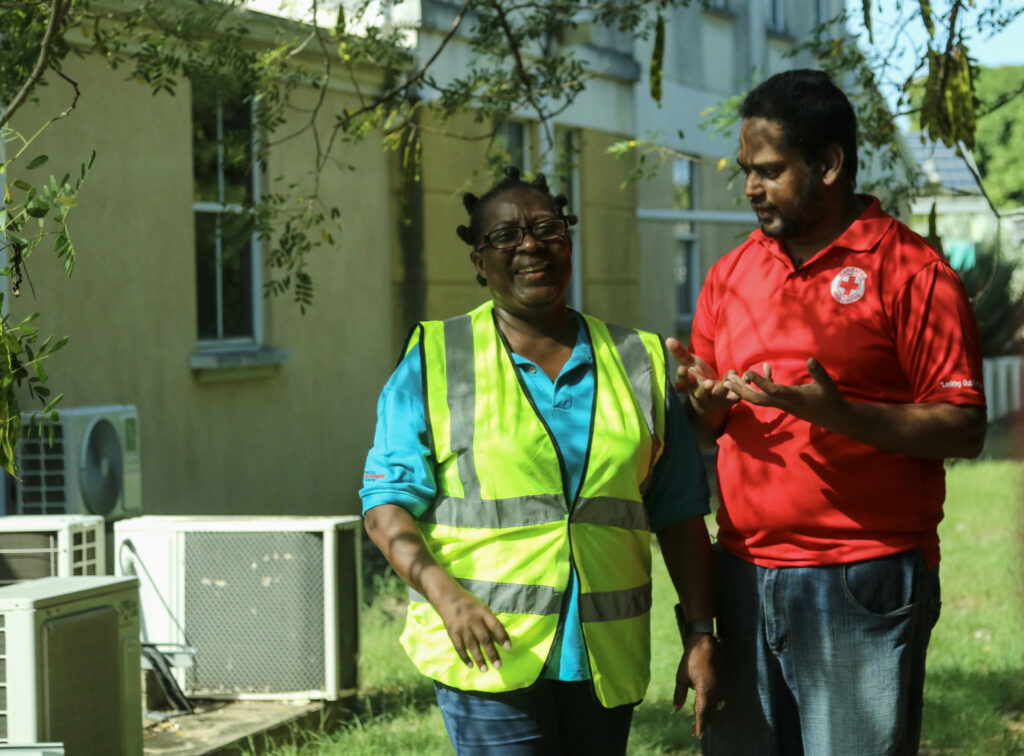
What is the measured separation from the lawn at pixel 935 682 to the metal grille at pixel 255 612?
1.17 feet

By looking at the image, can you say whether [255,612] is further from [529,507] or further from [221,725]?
[529,507]

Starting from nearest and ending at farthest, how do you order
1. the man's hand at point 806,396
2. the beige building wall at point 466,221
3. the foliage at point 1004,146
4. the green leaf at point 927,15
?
the man's hand at point 806,396
the green leaf at point 927,15
the beige building wall at point 466,221
the foliage at point 1004,146

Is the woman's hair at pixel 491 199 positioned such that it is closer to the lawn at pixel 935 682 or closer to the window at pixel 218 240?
the lawn at pixel 935 682

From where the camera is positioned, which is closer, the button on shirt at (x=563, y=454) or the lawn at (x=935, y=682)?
the button on shirt at (x=563, y=454)

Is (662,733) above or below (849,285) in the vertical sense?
below

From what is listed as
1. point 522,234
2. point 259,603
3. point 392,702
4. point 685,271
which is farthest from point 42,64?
point 685,271

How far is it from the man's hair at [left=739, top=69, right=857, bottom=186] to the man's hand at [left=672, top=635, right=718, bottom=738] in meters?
1.03

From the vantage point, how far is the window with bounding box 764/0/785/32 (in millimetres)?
18062

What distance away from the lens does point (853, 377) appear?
2818 mm

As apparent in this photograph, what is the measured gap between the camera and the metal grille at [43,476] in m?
7.15

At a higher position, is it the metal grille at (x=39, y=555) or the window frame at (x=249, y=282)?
the window frame at (x=249, y=282)

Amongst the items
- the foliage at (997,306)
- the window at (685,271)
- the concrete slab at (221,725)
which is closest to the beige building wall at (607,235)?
the window at (685,271)

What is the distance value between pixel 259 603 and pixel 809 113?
375cm

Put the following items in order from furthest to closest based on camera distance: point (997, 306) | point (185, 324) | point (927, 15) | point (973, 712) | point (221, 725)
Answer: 1. point (997, 306)
2. point (185, 324)
3. point (973, 712)
4. point (221, 725)
5. point (927, 15)
